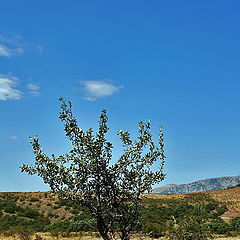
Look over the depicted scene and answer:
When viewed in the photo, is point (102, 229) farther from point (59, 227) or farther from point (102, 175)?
point (59, 227)

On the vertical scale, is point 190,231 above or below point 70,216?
below

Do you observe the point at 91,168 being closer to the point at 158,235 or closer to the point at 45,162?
the point at 45,162

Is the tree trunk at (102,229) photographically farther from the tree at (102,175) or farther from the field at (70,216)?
the field at (70,216)

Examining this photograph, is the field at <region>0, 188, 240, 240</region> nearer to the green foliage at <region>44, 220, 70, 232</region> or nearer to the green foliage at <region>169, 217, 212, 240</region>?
the green foliage at <region>44, 220, 70, 232</region>

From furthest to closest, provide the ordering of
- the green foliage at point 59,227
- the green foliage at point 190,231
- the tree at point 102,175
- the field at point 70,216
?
the green foliage at point 59,227 → the field at point 70,216 → the green foliage at point 190,231 → the tree at point 102,175

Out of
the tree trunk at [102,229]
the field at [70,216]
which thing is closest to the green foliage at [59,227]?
the field at [70,216]

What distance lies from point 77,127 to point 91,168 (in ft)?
5.64

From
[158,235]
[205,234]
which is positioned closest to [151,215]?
[158,235]

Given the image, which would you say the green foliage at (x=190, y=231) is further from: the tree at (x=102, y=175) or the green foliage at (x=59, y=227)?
the green foliage at (x=59, y=227)

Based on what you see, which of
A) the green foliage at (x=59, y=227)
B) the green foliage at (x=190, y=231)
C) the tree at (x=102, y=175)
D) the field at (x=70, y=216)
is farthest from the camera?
the green foliage at (x=59, y=227)

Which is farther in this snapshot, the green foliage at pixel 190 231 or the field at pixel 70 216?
the field at pixel 70 216

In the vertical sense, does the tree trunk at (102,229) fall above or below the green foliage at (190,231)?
above

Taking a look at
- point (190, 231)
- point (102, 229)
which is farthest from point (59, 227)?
point (102, 229)

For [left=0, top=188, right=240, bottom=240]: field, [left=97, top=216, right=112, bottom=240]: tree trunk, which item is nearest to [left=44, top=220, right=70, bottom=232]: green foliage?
[left=0, top=188, right=240, bottom=240]: field
